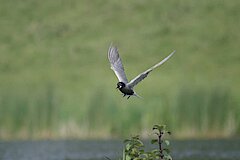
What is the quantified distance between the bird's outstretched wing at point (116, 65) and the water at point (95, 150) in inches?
431

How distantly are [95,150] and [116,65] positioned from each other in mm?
16840

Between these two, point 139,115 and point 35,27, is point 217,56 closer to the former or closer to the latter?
point 35,27

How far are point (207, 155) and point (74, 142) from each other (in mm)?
9215

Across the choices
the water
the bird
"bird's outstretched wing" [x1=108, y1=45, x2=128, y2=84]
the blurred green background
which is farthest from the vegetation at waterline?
the blurred green background

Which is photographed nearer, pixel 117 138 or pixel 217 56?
pixel 117 138

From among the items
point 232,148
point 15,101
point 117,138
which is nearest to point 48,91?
point 15,101

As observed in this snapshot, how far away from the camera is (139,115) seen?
33.8 meters

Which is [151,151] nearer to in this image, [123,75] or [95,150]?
[123,75]

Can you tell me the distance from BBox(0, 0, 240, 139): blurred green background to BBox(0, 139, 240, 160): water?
2.38 ft

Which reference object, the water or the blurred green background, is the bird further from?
the blurred green background

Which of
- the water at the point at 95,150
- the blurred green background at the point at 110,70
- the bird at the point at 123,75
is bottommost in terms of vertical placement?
the bird at the point at 123,75

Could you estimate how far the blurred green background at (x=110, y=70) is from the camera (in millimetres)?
33625

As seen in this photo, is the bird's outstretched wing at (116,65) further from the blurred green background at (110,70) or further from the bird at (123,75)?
the blurred green background at (110,70)

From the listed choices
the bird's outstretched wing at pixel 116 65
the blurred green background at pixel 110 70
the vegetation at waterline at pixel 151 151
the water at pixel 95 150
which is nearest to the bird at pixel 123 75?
the bird's outstretched wing at pixel 116 65
